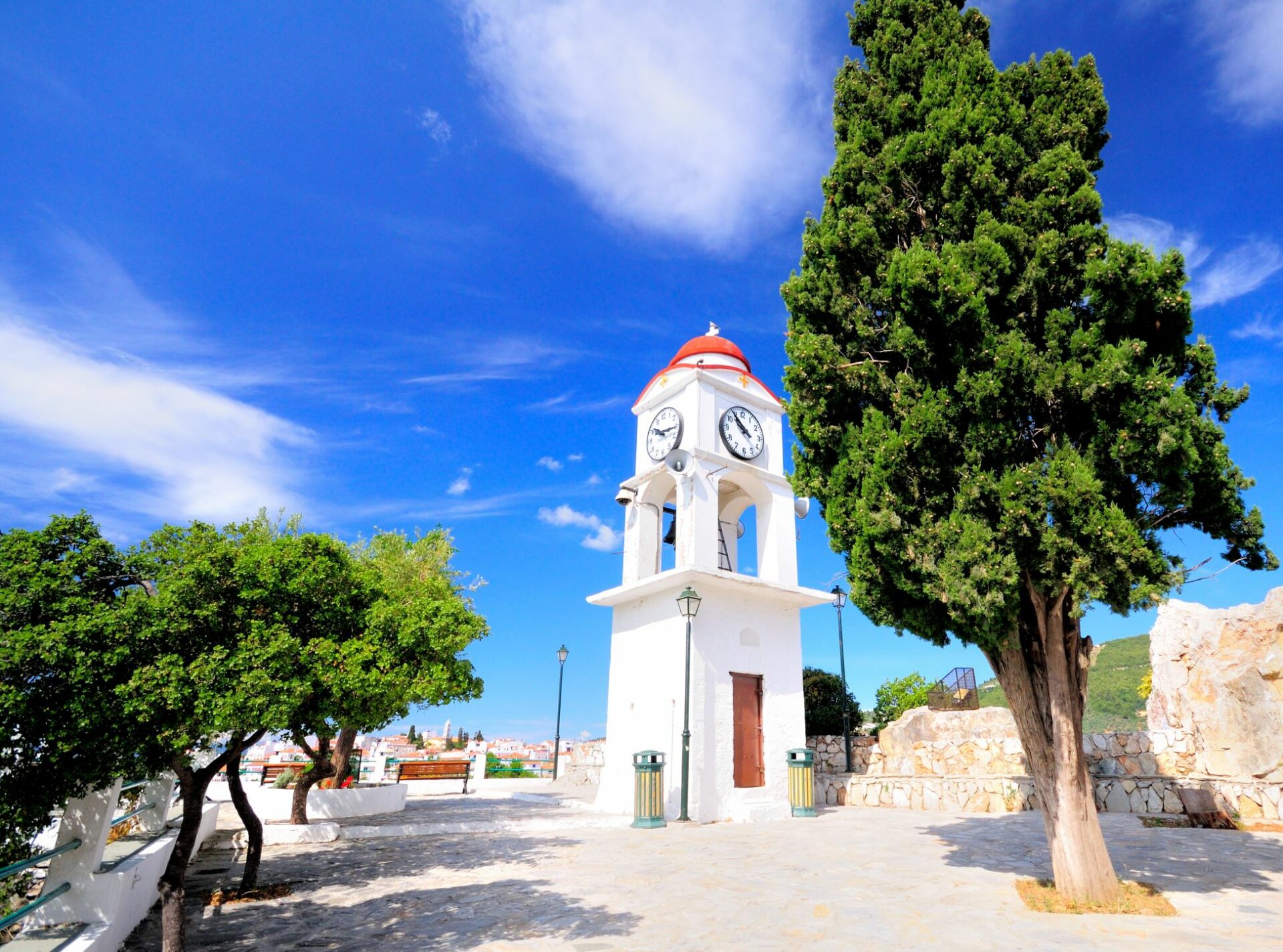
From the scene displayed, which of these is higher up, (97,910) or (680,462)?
(680,462)

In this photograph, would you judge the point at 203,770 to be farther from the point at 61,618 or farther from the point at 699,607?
the point at 699,607

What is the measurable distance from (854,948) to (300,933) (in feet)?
15.5

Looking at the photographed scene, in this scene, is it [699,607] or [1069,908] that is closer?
[1069,908]

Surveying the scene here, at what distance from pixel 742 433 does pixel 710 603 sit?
4.75 metres

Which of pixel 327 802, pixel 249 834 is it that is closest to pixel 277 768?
pixel 327 802

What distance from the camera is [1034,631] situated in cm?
699

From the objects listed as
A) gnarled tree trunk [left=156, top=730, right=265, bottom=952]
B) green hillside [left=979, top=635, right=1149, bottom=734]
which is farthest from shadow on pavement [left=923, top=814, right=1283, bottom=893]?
green hillside [left=979, top=635, right=1149, bottom=734]

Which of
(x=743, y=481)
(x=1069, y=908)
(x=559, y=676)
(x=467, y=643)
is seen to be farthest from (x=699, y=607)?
(x=559, y=676)

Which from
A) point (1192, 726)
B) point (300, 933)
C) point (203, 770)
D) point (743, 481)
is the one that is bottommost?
point (300, 933)

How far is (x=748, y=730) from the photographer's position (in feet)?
49.9

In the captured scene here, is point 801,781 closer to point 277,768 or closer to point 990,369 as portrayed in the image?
point 990,369

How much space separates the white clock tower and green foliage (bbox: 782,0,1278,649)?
7.66 metres

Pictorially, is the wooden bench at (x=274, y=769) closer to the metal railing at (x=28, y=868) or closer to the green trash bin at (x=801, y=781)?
the metal railing at (x=28, y=868)

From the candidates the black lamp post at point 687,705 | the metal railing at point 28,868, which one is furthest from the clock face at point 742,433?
the metal railing at point 28,868
